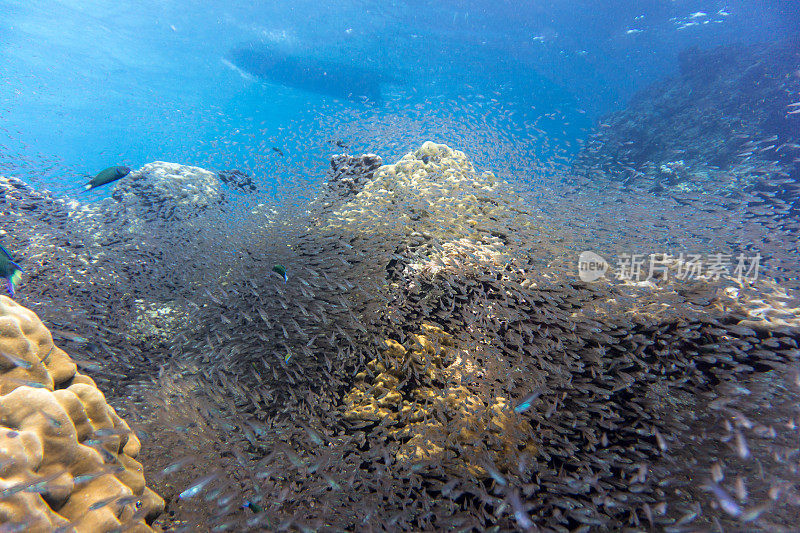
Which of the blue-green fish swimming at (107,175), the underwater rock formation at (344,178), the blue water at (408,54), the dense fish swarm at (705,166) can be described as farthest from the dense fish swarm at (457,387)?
the blue water at (408,54)

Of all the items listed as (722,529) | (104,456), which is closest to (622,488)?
(722,529)

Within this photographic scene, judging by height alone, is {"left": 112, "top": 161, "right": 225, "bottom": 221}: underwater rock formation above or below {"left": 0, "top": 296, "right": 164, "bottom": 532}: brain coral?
above

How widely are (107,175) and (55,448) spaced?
4.15 meters

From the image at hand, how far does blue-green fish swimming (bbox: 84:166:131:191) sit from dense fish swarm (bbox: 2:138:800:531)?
2408 millimetres

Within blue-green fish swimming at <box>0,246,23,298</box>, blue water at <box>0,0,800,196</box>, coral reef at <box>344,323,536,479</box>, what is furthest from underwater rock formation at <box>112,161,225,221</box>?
coral reef at <box>344,323,536,479</box>

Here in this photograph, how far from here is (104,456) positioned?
111 inches

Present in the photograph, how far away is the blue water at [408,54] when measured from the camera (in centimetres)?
2559

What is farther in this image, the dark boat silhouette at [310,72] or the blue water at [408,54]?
the dark boat silhouette at [310,72]

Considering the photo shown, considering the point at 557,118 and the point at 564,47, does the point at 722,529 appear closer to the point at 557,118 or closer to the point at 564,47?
the point at 564,47

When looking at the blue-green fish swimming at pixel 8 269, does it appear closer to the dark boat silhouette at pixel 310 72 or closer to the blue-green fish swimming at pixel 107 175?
the blue-green fish swimming at pixel 107 175

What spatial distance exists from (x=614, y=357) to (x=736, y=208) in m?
14.1

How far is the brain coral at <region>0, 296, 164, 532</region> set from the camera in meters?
2.15

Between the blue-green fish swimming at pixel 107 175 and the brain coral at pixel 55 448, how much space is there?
230cm

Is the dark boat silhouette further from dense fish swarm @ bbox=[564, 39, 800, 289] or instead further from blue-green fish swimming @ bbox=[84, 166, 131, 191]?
blue-green fish swimming @ bbox=[84, 166, 131, 191]
